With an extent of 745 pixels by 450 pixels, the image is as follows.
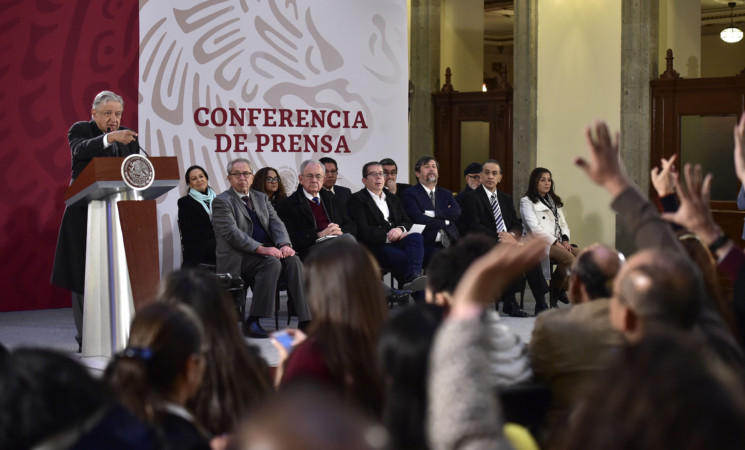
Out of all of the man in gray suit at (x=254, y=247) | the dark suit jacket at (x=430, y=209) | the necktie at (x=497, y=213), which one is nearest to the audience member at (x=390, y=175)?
the dark suit jacket at (x=430, y=209)

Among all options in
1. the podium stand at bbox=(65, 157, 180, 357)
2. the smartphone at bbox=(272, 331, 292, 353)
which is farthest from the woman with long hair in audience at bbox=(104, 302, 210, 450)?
the podium stand at bbox=(65, 157, 180, 357)

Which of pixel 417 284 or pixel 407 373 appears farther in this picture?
pixel 417 284

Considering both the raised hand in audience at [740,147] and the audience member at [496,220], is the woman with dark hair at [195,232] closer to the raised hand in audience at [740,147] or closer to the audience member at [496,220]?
the audience member at [496,220]

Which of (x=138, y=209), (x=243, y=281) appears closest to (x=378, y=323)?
(x=138, y=209)

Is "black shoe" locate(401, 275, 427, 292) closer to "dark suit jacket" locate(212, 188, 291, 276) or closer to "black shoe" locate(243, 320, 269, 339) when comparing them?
"dark suit jacket" locate(212, 188, 291, 276)

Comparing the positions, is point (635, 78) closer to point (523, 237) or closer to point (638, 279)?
point (523, 237)

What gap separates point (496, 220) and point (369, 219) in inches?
47.1

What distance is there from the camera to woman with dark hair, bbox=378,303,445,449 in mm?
1491

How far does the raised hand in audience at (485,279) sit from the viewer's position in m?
1.51

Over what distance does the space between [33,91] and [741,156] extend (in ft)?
18.7

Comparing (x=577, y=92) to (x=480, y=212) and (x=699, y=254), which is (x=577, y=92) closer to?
(x=480, y=212)

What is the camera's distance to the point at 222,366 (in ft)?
7.44

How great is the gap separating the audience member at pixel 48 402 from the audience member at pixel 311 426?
2.01ft

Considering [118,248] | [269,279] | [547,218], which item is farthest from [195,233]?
[547,218]
